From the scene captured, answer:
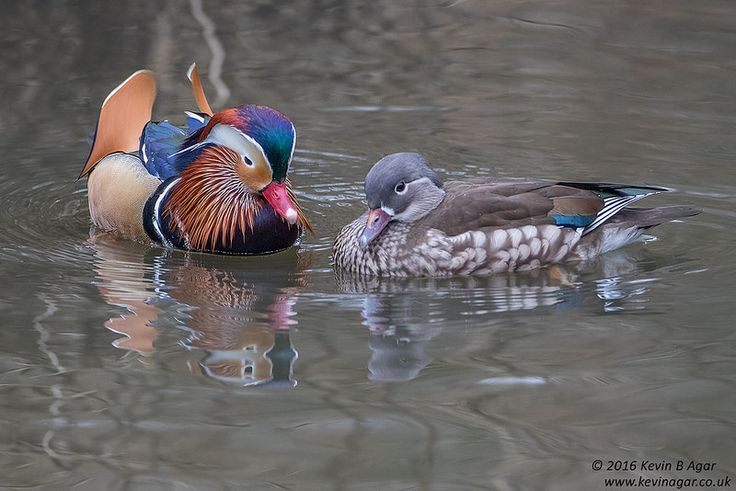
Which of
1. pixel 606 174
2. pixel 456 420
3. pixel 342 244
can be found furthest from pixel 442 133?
pixel 456 420

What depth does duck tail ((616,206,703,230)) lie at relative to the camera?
22.1 feet

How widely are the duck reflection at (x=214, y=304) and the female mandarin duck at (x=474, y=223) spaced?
18.2 inches

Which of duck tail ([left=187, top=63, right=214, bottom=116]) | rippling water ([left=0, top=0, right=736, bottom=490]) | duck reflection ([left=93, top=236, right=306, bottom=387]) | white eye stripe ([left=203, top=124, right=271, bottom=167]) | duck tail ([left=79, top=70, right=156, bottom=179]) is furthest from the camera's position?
duck tail ([left=79, top=70, right=156, bottom=179])

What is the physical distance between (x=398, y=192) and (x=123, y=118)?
2.07 metres

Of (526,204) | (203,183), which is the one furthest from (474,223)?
(203,183)

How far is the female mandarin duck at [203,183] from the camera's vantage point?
6.79 meters

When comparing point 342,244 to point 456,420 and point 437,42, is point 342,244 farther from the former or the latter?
point 437,42

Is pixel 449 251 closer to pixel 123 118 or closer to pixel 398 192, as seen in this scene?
pixel 398 192

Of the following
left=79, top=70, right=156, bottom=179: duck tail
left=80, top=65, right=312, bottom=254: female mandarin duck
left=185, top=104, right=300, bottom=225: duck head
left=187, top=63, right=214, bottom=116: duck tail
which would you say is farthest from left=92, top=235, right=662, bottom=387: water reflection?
left=187, top=63, right=214, bottom=116: duck tail

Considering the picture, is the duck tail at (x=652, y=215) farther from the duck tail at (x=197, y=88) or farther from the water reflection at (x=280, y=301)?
the duck tail at (x=197, y=88)

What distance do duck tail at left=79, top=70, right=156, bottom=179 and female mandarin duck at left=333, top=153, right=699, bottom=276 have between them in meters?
1.71

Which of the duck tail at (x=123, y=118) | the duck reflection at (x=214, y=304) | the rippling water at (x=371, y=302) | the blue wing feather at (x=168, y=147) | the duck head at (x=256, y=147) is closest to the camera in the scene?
the rippling water at (x=371, y=302)

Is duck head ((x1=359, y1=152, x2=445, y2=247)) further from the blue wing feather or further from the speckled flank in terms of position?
the blue wing feather

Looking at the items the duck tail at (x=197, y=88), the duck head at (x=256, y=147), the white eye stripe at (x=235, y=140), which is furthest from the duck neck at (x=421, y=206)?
the duck tail at (x=197, y=88)
